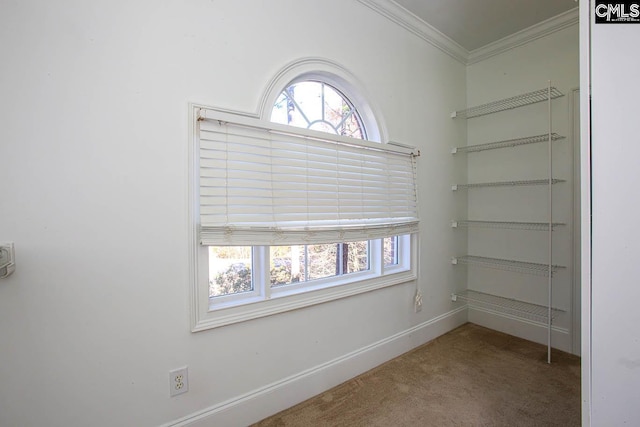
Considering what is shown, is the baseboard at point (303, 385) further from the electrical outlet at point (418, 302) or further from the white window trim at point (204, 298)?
the white window trim at point (204, 298)

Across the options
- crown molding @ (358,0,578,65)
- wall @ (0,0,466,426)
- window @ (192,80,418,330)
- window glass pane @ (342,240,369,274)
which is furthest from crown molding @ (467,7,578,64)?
window glass pane @ (342,240,369,274)

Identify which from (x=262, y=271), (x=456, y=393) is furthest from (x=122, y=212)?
(x=456, y=393)

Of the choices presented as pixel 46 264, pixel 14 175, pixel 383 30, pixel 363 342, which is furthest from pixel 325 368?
pixel 383 30

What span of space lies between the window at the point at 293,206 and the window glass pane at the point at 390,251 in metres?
0.03

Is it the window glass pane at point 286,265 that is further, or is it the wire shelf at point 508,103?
the wire shelf at point 508,103

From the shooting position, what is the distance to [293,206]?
176 cm

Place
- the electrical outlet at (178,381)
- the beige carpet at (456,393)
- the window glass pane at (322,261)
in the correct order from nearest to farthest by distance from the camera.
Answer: the electrical outlet at (178,381) < the beige carpet at (456,393) < the window glass pane at (322,261)

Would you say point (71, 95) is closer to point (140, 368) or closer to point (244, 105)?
point (244, 105)

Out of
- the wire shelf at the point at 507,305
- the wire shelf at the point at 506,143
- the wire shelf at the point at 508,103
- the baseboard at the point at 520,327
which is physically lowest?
the baseboard at the point at 520,327

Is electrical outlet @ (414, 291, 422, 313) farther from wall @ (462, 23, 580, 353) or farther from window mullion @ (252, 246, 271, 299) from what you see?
window mullion @ (252, 246, 271, 299)

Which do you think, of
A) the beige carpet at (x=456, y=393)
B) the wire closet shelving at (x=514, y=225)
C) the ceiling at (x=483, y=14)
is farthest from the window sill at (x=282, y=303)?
the ceiling at (x=483, y=14)

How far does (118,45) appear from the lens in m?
1.29

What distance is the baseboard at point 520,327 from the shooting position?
2.49m

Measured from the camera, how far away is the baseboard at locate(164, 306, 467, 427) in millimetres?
1540
